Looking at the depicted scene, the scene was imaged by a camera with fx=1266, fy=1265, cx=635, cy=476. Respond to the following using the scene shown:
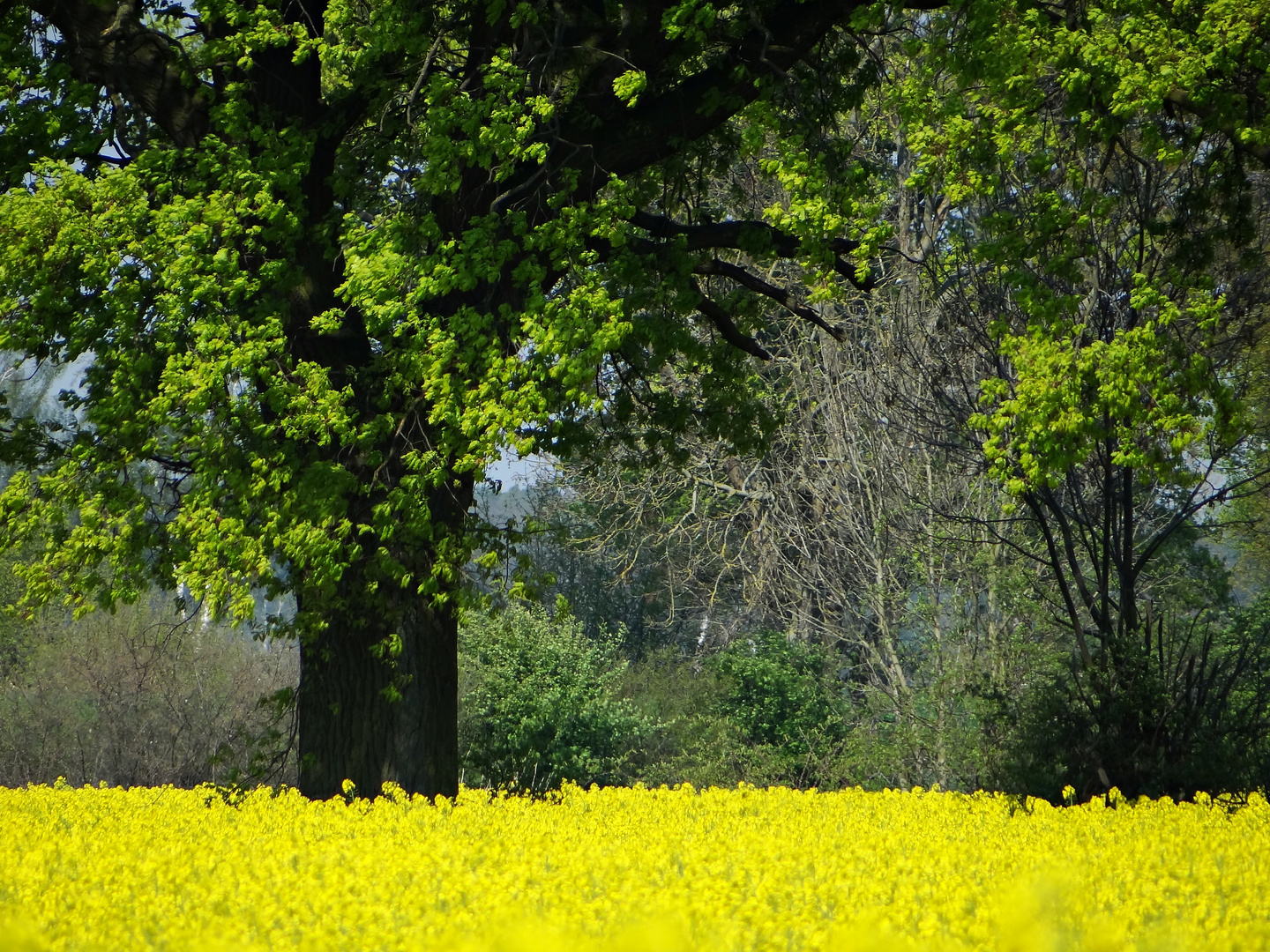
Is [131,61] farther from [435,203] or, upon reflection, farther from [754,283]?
[754,283]

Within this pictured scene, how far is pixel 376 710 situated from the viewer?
933 centimetres

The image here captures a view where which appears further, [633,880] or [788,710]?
[788,710]

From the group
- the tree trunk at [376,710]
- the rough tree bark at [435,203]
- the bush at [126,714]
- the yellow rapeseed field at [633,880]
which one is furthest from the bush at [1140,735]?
the bush at [126,714]

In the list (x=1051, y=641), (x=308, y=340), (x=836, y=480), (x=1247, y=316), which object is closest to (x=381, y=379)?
(x=308, y=340)

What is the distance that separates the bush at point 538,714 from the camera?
19.0 m

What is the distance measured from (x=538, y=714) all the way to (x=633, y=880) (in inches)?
546

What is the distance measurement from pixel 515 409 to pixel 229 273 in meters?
2.19

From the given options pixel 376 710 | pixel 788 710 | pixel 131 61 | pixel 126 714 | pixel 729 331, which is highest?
pixel 131 61

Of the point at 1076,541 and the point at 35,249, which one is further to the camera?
the point at 1076,541

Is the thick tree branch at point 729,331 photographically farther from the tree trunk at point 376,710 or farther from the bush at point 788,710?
the bush at point 788,710

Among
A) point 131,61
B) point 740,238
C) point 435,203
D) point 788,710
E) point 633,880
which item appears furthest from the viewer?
point 788,710

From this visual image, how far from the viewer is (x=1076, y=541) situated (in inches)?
679

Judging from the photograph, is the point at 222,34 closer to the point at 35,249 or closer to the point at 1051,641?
the point at 35,249

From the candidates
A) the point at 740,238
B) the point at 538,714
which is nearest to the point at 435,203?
the point at 740,238
